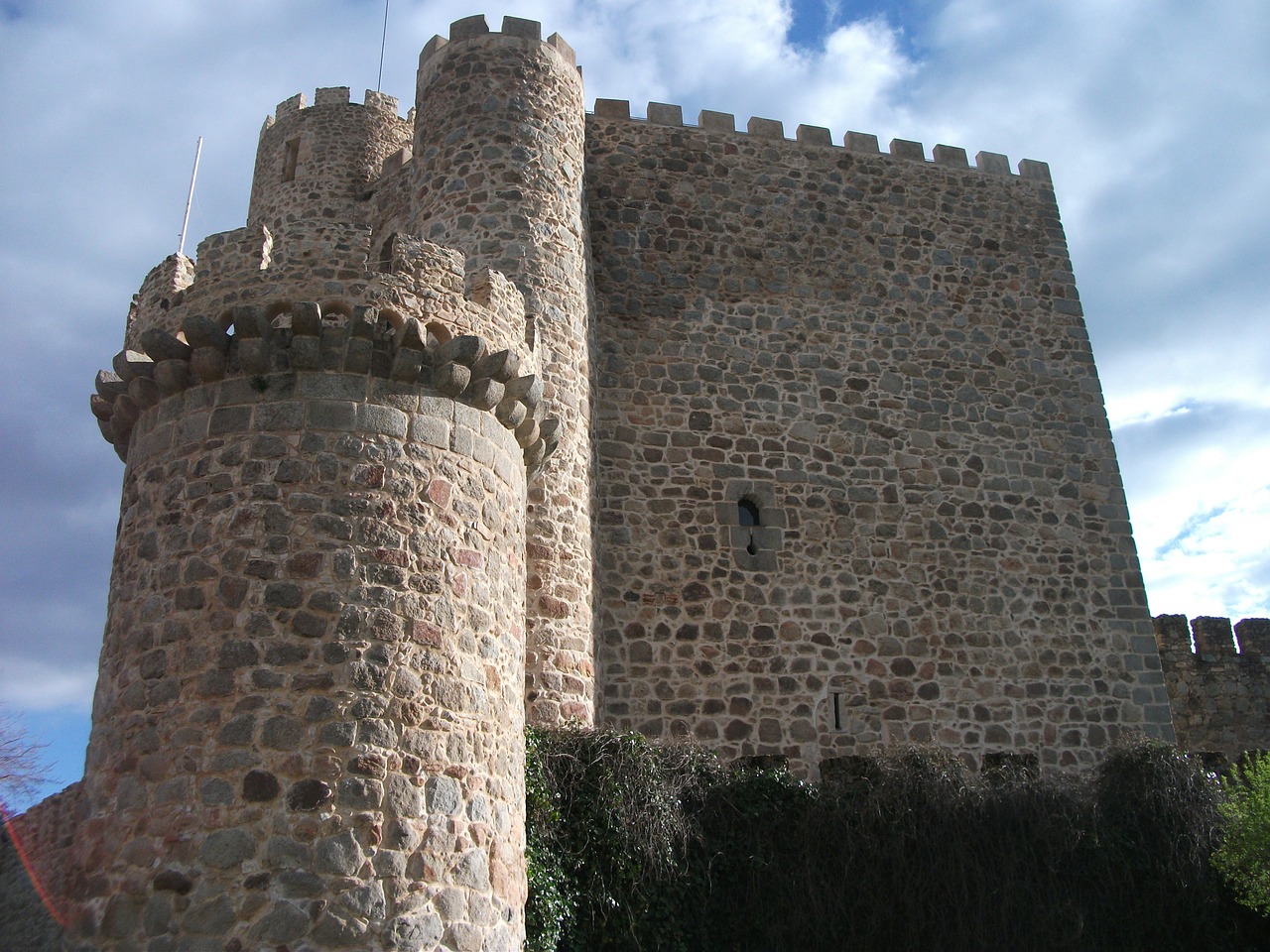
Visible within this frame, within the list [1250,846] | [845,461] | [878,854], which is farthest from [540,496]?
[1250,846]

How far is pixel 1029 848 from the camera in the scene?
982 cm

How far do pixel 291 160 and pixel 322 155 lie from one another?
0.57 m

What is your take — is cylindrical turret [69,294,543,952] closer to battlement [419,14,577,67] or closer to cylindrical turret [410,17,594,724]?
cylindrical turret [410,17,594,724]

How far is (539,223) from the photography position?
37.2 feet

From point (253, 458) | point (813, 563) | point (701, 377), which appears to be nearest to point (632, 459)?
point (701, 377)

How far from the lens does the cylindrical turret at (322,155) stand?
635 inches

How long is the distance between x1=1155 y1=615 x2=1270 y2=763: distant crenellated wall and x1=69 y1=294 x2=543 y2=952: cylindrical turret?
12821mm

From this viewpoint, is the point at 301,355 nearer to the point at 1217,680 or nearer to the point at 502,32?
the point at 502,32

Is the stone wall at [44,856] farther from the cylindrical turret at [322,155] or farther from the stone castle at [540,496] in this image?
the cylindrical turret at [322,155]

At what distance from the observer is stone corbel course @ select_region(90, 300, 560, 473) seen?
6.81 metres

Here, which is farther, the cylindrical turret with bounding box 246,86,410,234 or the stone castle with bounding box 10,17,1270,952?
the cylindrical turret with bounding box 246,86,410,234

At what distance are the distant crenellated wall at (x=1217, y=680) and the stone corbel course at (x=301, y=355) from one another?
1312 cm

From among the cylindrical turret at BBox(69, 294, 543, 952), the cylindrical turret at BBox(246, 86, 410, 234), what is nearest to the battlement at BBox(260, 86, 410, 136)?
the cylindrical turret at BBox(246, 86, 410, 234)

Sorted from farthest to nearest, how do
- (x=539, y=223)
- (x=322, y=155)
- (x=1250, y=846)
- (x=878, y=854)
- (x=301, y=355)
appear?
(x=322, y=155)
(x=539, y=223)
(x=1250, y=846)
(x=878, y=854)
(x=301, y=355)
